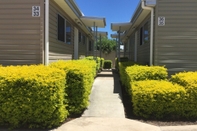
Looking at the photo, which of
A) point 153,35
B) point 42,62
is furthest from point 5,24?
point 153,35

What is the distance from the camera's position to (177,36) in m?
7.64

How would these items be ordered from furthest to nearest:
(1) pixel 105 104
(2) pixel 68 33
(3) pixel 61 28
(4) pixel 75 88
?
1. (2) pixel 68 33
2. (3) pixel 61 28
3. (1) pixel 105 104
4. (4) pixel 75 88

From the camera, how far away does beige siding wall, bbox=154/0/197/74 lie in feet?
24.9

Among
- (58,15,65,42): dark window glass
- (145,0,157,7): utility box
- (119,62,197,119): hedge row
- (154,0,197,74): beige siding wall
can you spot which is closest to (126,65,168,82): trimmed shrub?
(119,62,197,119): hedge row

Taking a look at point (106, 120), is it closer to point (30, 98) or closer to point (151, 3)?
point (30, 98)

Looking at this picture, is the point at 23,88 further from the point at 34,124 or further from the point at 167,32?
the point at 167,32

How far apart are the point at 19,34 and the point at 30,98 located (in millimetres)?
2827

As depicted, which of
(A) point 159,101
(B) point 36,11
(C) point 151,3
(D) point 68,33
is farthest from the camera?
(D) point 68,33

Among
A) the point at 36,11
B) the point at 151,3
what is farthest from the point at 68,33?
the point at 151,3

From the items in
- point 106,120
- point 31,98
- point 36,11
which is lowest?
point 106,120

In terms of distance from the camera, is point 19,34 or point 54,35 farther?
point 54,35

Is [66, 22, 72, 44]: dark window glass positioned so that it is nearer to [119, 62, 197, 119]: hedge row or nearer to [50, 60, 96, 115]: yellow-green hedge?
[50, 60, 96, 115]: yellow-green hedge

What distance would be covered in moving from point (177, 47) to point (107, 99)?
3248 mm

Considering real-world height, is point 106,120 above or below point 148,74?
below
